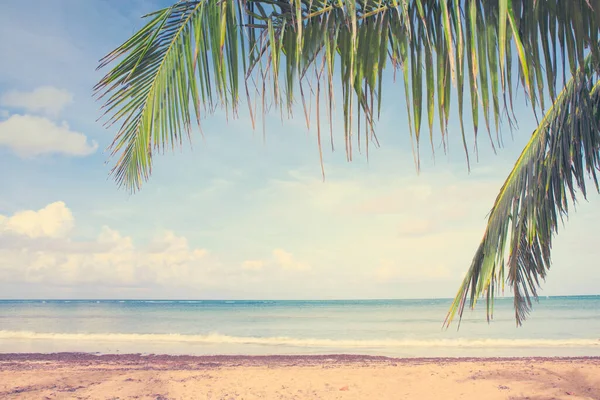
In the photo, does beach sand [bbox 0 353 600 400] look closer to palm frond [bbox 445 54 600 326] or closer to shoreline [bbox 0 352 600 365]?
A: shoreline [bbox 0 352 600 365]

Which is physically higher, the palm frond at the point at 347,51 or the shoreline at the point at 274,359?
the palm frond at the point at 347,51

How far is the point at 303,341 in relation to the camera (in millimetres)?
18625

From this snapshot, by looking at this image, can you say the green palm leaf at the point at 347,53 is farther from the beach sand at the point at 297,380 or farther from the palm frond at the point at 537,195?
the beach sand at the point at 297,380

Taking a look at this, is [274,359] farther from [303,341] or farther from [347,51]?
[347,51]

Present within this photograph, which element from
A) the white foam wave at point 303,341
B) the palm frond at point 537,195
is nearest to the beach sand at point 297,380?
the palm frond at point 537,195

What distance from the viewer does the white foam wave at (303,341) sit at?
54.1ft

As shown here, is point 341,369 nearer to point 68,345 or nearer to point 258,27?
Answer: point 258,27

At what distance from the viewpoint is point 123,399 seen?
757 cm

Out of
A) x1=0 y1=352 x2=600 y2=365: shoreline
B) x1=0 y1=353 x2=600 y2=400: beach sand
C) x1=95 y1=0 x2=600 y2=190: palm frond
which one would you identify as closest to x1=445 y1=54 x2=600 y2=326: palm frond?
x1=95 y1=0 x2=600 y2=190: palm frond

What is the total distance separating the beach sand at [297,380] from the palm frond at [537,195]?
4.65m

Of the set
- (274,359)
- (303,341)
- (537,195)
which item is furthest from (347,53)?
(303,341)

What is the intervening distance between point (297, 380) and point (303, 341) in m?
9.86

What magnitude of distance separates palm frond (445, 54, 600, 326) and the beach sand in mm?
4654

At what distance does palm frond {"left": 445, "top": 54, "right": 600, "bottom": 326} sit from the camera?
9.59ft
